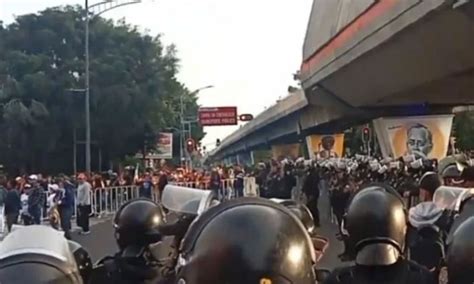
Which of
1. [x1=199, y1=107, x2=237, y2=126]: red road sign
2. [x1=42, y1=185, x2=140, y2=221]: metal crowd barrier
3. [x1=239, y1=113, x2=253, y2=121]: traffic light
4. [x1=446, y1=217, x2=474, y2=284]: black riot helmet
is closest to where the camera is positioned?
[x1=446, y1=217, x2=474, y2=284]: black riot helmet

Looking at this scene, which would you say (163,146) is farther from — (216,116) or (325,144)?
(216,116)

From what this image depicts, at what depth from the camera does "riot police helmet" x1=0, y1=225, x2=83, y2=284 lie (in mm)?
3795

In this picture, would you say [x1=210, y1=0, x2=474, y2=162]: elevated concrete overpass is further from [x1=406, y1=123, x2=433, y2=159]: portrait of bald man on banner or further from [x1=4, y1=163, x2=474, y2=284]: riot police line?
[x1=4, y1=163, x2=474, y2=284]: riot police line

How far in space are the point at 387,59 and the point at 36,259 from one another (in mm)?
26422

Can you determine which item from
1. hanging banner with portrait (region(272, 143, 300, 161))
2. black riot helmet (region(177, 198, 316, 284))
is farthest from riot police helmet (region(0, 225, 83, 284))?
hanging banner with portrait (region(272, 143, 300, 161))

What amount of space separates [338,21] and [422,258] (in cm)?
3149

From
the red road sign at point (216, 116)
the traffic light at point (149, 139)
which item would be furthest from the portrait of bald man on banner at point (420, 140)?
the red road sign at point (216, 116)

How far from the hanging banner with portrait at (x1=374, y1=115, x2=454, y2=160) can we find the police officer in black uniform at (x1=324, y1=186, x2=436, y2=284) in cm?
3019

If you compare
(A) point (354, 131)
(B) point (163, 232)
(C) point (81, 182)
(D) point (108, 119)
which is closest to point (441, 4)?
(C) point (81, 182)

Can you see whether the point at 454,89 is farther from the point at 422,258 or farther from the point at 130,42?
the point at 422,258

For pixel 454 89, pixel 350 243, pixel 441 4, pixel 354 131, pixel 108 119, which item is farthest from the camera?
pixel 354 131

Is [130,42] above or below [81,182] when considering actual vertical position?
above

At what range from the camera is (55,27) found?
166 ft

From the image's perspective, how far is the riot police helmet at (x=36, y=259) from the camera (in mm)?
3795
